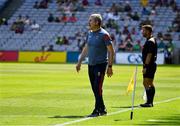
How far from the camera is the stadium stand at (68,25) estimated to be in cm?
6060

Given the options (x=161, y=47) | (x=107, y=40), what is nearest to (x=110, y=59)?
(x=107, y=40)

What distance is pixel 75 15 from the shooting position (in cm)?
6525

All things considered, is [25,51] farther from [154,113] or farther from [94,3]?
[154,113]

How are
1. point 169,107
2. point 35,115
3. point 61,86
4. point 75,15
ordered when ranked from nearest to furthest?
point 35,115, point 169,107, point 61,86, point 75,15

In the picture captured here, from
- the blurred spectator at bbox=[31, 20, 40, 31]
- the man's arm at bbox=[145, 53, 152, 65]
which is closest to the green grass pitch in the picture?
the man's arm at bbox=[145, 53, 152, 65]

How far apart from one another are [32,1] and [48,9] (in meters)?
2.71

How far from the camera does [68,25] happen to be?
64.0m

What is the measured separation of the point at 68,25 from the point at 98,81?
48.7 meters

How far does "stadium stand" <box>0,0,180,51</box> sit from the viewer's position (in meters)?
60.6

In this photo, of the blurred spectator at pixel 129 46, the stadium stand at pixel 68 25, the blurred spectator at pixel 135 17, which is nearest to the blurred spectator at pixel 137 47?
the blurred spectator at pixel 129 46

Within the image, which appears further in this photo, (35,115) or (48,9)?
(48,9)

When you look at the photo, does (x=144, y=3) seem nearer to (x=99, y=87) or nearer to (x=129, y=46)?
(x=129, y=46)

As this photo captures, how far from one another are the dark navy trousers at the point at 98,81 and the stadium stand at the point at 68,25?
41.9 m

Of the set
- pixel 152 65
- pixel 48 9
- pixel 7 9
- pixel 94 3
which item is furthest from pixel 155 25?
pixel 152 65
